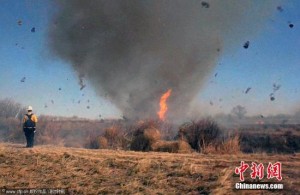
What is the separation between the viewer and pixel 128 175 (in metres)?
12.2

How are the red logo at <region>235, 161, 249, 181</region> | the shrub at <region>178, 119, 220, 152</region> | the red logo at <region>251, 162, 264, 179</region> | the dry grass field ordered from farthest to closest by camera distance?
the shrub at <region>178, 119, 220, 152</region> < the red logo at <region>235, 161, 249, 181</region> < the red logo at <region>251, 162, 264, 179</region> < the dry grass field

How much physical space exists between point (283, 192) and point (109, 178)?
5.39 m

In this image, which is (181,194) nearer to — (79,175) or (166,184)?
(166,184)

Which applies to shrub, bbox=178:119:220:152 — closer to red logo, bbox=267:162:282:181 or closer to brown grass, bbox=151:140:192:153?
brown grass, bbox=151:140:192:153

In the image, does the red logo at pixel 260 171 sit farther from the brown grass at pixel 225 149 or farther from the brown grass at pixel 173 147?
the brown grass at pixel 173 147

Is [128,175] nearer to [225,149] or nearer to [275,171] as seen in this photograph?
[275,171]

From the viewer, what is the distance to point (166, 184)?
10867 millimetres

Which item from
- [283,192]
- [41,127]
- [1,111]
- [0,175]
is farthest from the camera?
[1,111]

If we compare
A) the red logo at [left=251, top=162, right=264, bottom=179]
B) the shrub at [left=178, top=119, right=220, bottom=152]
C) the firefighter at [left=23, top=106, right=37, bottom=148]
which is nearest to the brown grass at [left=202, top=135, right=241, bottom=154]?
the shrub at [left=178, top=119, right=220, bottom=152]

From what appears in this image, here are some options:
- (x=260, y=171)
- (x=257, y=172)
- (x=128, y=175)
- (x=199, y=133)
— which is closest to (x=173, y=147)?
(x=199, y=133)

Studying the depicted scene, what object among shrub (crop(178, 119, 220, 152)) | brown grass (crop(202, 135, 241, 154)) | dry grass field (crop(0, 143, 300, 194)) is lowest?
dry grass field (crop(0, 143, 300, 194))

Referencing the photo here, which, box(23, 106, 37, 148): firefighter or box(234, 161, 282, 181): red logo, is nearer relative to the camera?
box(234, 161, 282, 181): red logo

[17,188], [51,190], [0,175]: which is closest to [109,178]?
[51,190]

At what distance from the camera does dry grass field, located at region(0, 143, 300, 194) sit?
1038cm
